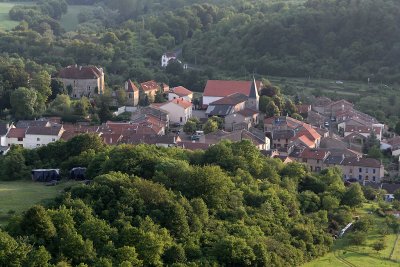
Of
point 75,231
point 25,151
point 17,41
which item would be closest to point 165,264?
point 75,231

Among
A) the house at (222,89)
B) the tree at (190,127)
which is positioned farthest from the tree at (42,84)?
the house at (222,89)

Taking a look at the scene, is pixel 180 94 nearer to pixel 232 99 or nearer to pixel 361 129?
pixel 232 99

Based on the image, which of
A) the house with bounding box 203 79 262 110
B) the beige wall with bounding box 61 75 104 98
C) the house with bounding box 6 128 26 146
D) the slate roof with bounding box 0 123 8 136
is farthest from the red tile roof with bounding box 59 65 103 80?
the house with bounding box 6 128 26 146

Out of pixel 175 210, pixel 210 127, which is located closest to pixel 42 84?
pixel 210 127

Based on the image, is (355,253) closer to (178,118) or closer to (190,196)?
(190,196)

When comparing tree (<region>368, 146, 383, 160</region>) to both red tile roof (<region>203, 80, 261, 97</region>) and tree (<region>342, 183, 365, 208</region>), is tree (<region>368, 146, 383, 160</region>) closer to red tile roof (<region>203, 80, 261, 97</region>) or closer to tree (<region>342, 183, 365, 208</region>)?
tree (<region>342, 183, 365, 208</region>)

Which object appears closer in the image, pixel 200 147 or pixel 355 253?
pixel 355 253
